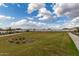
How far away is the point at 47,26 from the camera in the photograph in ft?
6.66

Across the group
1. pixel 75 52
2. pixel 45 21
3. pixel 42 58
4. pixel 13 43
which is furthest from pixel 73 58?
pixel 13 43

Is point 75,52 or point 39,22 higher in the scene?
point 39,22

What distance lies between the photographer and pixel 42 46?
201 cm

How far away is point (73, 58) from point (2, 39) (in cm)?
71

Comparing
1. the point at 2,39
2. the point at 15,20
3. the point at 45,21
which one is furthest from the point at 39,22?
the point at 2,39

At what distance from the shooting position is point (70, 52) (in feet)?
6.48

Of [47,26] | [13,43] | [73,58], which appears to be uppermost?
[47,26]

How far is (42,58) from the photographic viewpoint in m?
1.98

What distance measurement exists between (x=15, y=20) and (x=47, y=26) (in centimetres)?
32

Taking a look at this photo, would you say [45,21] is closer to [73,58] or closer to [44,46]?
[44,46]

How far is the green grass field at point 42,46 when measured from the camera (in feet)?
6.52

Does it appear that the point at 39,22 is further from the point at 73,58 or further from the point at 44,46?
the point at 73,58

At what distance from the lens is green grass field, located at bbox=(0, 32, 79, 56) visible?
6.52 feet

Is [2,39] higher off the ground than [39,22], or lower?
lower
